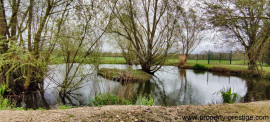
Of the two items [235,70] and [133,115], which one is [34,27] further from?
[235,70]

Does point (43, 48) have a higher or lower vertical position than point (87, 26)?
lower

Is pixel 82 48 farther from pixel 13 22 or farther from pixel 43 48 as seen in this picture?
pixel 13 22

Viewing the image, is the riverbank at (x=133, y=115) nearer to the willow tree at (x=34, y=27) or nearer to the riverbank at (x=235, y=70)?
the willow tree at (x=34, y=27)

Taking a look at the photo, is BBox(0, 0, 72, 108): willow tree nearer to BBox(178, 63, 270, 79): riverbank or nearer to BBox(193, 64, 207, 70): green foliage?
BBox(178, 63, 270, 79): riverbank

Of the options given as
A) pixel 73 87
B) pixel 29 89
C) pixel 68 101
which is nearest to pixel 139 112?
pixel 68 101

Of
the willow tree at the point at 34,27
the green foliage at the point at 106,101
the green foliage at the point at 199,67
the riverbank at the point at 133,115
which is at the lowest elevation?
the green foliage at the point at 106,101

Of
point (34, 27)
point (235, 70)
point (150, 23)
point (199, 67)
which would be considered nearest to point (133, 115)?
point (34, 27)

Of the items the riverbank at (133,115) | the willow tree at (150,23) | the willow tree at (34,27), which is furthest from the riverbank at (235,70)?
the willow tree at (34,27)

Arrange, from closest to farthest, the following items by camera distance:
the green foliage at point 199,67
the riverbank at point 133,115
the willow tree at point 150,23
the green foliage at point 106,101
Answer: the riverbank at point 133,115, the green foliage at point 106,101, the willow tree at point 150,23, the green foliage at point 199,67

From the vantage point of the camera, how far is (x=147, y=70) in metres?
13.7

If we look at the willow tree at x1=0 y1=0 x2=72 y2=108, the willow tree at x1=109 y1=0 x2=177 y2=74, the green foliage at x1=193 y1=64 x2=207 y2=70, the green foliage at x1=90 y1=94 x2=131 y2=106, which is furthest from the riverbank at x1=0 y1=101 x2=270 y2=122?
the green foliage at x1=193 y1=64 x2=207 y2=70

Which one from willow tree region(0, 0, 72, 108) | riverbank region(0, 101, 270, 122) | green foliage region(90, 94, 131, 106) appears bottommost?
green foliage region(90, 94, 131, 106)

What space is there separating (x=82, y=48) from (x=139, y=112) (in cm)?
456

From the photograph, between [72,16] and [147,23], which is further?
[147,23]
